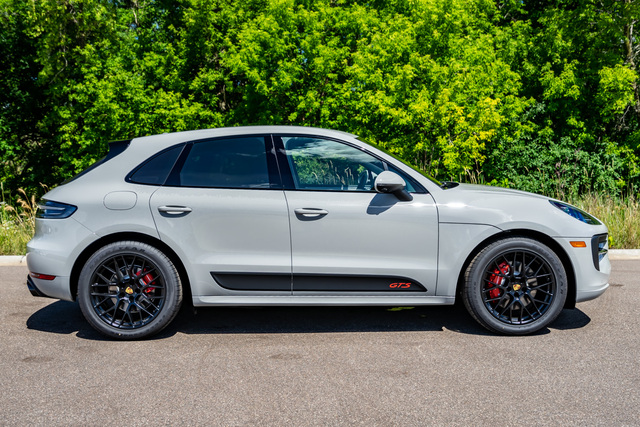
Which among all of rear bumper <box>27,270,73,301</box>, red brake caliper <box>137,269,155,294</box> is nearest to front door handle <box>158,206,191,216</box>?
red brake caliper <box>137,269,155,294</box>

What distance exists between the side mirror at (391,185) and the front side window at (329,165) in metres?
0.17

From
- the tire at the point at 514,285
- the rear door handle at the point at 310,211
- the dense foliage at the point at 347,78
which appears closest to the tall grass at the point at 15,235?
the rear door handle at the point at 310,211

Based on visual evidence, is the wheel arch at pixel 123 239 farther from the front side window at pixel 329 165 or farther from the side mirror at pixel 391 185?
the side mirror at pixel 391 185

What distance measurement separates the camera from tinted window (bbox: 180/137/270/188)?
187 inches

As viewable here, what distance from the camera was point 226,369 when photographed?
4059mm

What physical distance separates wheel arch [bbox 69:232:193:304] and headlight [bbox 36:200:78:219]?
0.32 meters

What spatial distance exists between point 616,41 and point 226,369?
77.4 feet

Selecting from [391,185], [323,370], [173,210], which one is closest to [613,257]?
[391,185]

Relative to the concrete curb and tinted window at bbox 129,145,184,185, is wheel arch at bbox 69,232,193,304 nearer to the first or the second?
tinted window at bbox 129,145,184,185

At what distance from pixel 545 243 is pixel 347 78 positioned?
17.0 meters

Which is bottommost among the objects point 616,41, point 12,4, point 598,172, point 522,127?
point 598,172

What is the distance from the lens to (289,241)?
4633 mm

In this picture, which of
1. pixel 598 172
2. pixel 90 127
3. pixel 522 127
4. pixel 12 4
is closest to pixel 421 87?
pixel 522 127

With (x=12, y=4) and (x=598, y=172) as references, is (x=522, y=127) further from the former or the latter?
(x=12, y=4)
